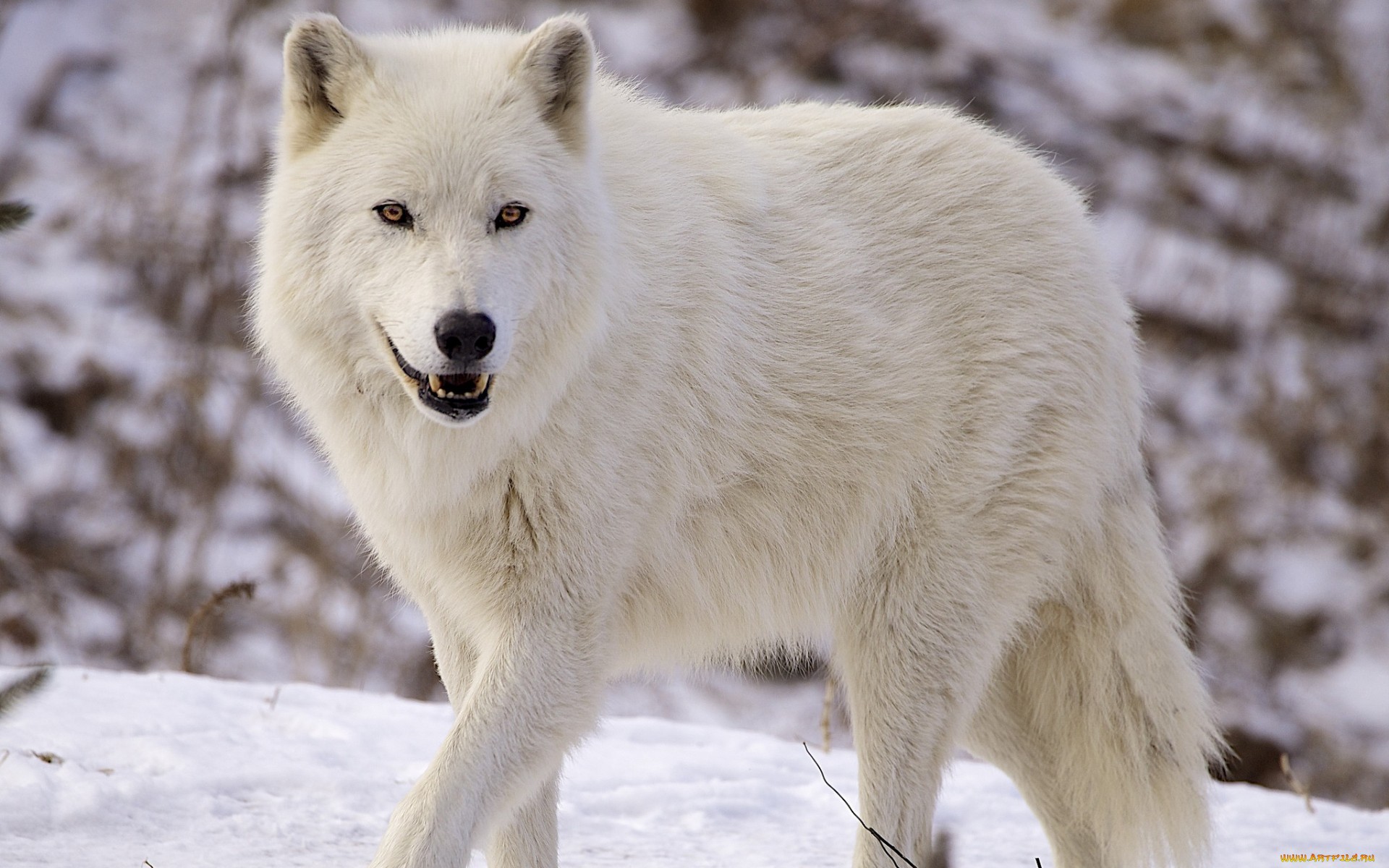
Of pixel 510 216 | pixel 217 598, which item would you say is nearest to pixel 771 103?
pixel 217 598

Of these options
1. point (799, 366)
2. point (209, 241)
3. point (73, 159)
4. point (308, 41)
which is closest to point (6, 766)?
point (308, 41)

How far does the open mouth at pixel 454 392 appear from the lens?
2.95m

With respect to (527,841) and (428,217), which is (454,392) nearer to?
(428,217)

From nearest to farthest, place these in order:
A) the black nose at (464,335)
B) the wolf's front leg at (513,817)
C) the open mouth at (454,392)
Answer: the black nose at (464,335) → the open mouth at (454,392) → the wolf's front leg at (513,817)

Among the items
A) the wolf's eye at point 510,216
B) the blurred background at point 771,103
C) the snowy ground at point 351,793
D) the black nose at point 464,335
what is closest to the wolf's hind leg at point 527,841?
the snowy ground at point 351,793

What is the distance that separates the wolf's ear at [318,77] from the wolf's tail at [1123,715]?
7.69 feet

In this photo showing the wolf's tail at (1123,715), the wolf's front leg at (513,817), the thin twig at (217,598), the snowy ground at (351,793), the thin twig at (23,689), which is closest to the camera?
the thin twig at (23,689)

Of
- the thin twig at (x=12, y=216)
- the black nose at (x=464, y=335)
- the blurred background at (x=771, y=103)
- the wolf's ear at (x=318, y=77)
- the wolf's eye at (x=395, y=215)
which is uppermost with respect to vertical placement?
the wolf's ear at (x=318, y=77)

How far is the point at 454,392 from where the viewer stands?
297cm

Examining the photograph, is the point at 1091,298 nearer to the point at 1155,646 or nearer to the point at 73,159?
the point at 1155,646

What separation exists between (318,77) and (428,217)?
1.73 feet

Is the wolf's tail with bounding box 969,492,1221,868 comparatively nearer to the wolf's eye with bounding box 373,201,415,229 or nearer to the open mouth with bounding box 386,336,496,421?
the open mouth with bounding box 386,336,496,421

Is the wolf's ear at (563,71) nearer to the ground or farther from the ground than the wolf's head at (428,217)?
farther from the ground

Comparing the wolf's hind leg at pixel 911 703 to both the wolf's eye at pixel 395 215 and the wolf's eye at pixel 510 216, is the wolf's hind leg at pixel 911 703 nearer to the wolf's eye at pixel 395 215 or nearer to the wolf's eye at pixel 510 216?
the wolf's eye at pixel 510 216
